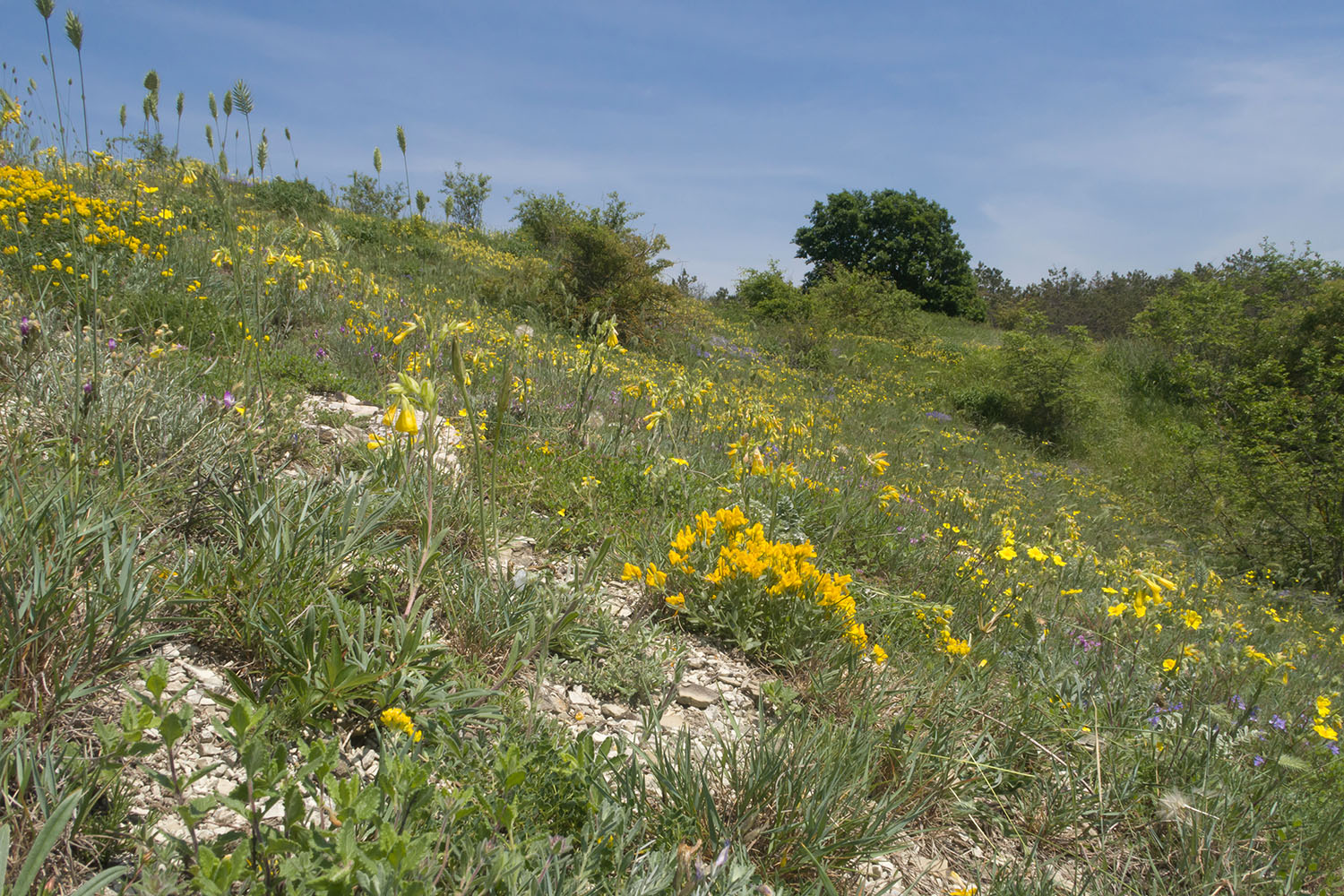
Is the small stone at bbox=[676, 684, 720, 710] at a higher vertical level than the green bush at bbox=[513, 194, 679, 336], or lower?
lower

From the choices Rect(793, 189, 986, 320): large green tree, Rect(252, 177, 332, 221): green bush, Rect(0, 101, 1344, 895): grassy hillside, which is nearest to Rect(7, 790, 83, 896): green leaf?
Rect(0, 101, 1344, 895): grassy hillside

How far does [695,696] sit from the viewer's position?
2139mm

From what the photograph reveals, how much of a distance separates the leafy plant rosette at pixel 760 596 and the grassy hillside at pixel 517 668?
16 millimetres

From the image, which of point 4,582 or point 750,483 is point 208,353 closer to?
point 4,582

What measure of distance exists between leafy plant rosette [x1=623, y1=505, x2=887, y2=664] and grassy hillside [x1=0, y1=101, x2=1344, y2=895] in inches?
0.6

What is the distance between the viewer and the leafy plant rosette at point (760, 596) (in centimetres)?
235

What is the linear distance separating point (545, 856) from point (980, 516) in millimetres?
4880

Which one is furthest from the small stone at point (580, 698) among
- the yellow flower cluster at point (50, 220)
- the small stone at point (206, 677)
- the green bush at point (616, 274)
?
the green bush at point (616, 274)

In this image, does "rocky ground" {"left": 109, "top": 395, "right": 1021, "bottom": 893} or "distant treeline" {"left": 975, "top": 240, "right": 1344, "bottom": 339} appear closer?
"rocky ground" {"left": 109, "top": 395, "right": 1021, "bottom": 893}

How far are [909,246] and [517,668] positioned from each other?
129 ft

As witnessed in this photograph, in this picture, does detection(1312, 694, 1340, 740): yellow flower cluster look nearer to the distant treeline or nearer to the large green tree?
the distant treeline

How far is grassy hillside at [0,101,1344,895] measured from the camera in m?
1.17

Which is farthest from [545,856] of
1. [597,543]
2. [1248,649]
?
[1248,649]

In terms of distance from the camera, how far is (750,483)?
338cm
